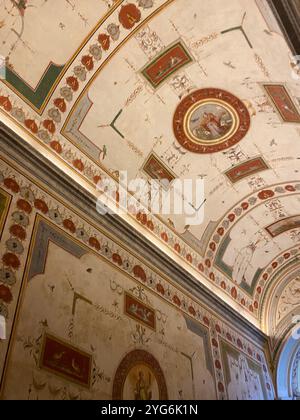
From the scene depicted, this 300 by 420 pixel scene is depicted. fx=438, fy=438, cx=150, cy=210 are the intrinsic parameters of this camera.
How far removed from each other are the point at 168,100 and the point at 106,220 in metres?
2.89

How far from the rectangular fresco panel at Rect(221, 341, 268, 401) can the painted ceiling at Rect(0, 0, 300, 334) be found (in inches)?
65.8

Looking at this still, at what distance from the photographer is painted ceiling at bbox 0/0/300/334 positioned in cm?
738

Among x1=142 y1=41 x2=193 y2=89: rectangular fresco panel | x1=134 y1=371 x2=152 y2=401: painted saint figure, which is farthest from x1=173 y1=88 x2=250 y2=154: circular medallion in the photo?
x1=134 y1=371 x2=152 y2=401: painted saint figure

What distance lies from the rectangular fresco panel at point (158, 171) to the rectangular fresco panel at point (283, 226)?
4.26 metres

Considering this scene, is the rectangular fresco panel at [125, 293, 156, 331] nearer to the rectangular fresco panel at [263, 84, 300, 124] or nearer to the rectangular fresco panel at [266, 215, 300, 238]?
the rectangular fresco panel at [263, 84, 300, 124]

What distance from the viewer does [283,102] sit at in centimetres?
913

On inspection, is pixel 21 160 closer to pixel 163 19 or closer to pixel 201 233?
pixel 163 19

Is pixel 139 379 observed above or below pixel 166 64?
below

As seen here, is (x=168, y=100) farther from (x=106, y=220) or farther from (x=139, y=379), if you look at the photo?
(x=139, y=379)

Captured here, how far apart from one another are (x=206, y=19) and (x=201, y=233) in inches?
214

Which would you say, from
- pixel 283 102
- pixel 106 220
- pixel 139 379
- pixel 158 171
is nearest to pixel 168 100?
pixel 158 171

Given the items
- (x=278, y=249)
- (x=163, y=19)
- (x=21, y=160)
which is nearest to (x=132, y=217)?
(x=21, y=160)

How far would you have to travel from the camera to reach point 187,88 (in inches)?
358

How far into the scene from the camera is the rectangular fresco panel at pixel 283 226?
12.9 metres
